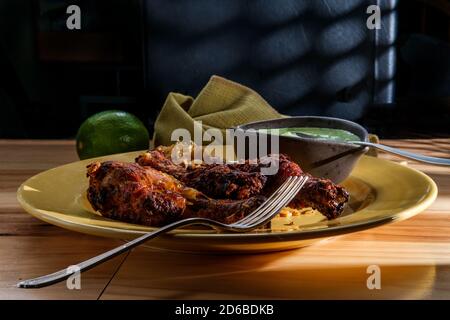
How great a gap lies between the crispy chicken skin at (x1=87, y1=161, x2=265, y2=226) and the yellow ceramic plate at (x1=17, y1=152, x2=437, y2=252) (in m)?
0.02

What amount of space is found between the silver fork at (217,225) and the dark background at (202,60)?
181cm

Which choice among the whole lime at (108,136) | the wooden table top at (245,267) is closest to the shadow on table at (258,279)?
the wooden table top at (245,267)

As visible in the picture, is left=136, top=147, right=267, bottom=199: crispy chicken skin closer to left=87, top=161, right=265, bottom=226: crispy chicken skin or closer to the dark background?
left=87, top=161, right=265, bottom=226: crispy chicken skin

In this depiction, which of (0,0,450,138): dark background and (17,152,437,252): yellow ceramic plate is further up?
(0,0,450,138): dark background

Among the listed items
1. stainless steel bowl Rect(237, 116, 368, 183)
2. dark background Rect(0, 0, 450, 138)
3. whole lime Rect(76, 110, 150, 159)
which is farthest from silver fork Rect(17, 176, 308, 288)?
dark background Rect(0, 0, 450, 138)

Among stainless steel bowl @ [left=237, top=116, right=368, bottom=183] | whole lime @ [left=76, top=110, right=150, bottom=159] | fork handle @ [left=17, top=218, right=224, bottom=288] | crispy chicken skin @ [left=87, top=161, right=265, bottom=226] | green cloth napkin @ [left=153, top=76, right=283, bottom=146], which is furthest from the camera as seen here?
green cloth napkin @ [left=153, top=76, right=283, bottom=146]

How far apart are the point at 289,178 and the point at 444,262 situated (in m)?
0.19

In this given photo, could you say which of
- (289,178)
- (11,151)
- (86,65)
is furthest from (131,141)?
(86,65)

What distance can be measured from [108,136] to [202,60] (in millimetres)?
1465

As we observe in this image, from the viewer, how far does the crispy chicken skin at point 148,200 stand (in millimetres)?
629

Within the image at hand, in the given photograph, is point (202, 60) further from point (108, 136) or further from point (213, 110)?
point (108, 136)

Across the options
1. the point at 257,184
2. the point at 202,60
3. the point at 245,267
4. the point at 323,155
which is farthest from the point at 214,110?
the point at 202,60

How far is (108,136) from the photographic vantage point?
3.63ft

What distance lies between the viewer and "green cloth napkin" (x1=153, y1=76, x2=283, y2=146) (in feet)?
4.06
